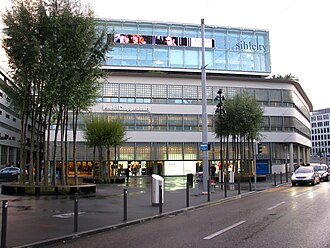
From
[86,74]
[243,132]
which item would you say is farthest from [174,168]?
[86,74]

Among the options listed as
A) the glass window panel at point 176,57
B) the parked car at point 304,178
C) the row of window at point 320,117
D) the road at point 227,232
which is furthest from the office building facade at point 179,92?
the row of window at point 320,117

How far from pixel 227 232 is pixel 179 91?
43444 mm

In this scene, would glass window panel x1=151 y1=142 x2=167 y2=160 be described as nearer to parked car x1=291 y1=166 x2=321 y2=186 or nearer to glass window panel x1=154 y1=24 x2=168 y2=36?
glass window panel x1=154 y1=24 x2=168 y2=36

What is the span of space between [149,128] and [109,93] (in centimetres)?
734

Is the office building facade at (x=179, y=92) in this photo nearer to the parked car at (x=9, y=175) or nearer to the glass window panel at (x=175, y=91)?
the glass window panel at (x=175, y=91)

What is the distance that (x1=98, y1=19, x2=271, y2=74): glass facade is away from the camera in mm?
53188

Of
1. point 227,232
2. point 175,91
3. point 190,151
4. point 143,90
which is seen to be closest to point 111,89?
point 143,90

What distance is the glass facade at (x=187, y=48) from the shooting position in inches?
2094

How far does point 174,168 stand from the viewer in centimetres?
5194

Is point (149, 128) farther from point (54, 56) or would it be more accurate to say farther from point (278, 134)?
point (54, 56)

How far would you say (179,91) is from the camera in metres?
52.2

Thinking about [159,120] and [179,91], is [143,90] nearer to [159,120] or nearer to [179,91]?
[159,120]

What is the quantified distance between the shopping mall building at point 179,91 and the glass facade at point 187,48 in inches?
5.8

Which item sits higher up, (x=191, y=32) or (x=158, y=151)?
(x=191, y=32)
